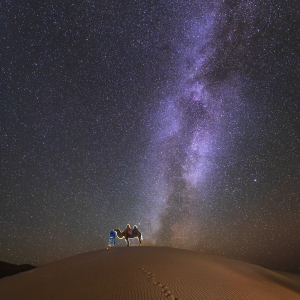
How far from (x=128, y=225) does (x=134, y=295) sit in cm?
1026

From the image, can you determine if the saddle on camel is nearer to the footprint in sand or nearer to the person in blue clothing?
the person in blue clothing

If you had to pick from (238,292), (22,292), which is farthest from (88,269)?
(238,292)

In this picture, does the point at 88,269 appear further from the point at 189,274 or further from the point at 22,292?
the point at 189,274

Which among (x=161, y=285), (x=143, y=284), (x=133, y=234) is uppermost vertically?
(x=133, y=234)

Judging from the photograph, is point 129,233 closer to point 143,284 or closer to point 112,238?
point 112,238

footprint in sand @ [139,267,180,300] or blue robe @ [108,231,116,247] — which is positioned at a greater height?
blue robe @ [108,231,116,247]

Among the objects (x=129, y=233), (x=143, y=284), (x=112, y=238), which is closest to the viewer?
(x=143, y=284)

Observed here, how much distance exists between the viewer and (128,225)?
15.4 meters

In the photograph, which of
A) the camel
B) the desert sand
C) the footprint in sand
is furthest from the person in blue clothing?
the footprint in sand

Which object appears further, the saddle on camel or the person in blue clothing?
the person in blue clothing

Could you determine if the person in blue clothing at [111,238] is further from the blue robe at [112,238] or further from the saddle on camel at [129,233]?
the saddle on camel at [129,233]

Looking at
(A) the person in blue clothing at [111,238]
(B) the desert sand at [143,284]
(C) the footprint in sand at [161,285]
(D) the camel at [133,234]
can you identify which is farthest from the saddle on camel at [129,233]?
(C) the footprint in sand at [161,285]

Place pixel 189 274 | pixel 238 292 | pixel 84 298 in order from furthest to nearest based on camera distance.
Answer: pixel 189 274, pixel 238 292, pixel 84 298

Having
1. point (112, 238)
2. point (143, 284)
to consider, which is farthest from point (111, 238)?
point (143, 284)
